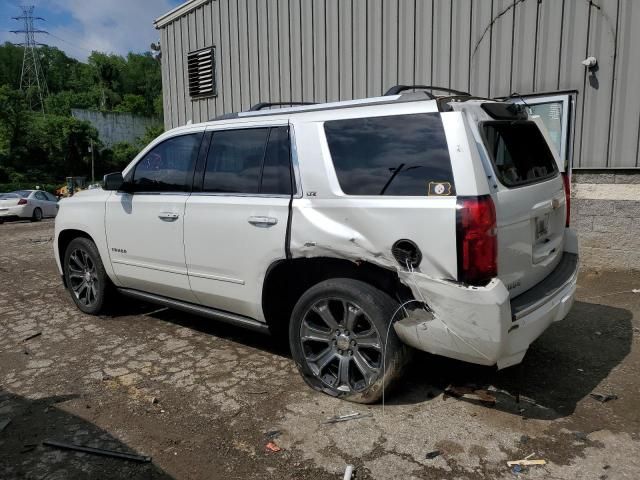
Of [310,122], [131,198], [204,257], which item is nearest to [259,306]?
[204,257]

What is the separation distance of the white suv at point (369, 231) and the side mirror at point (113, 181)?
1.12 feet

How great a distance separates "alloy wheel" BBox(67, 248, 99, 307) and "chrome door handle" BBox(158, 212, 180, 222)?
4.39 ft

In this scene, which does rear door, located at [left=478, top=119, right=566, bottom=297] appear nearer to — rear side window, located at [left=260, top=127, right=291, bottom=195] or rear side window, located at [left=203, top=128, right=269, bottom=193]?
rear side window, located at [left=260, top=127, right=291, bottom=195]

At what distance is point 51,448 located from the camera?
3.13 meters

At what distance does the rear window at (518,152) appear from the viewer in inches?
129

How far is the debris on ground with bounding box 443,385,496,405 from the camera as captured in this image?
3.58m

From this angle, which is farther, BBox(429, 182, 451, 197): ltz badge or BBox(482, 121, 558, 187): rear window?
BBox(482, 121, 558, 187): rear window

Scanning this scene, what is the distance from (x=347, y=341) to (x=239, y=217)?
121 cm

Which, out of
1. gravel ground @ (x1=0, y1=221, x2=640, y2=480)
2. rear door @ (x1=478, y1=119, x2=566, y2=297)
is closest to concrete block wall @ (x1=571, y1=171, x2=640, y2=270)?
gravel ground @ (x1=0, y1=221, x2=640, y2=480)

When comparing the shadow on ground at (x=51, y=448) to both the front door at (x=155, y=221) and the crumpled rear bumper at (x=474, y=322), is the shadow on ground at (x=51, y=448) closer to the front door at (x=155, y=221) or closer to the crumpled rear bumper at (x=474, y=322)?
the front door at (x=155, y=221)

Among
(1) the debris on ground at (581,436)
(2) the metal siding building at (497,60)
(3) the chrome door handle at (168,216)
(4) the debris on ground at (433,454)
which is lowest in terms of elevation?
(4) the debris on ground at (433,454)

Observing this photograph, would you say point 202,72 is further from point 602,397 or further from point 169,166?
point 602,397

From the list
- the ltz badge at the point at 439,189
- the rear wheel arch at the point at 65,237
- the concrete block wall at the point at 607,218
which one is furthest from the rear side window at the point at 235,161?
the concrete block wall at the point at 607,218

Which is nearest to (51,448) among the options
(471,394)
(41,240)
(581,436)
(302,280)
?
(302,280)
